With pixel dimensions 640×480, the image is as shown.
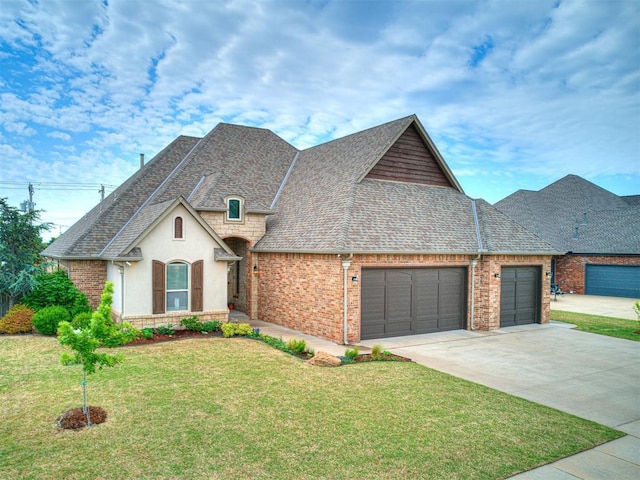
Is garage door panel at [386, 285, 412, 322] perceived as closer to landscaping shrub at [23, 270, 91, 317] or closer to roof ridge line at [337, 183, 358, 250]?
roof ridge line at [337, 183, 358, 250]

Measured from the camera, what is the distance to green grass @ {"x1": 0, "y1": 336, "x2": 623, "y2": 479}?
19.8 ft

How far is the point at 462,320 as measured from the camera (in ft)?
56.5

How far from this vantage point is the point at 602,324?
19.0 meters

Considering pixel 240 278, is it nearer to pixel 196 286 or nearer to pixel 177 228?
pixel 196 286

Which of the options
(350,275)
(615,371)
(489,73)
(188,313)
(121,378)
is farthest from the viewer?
(489,73)

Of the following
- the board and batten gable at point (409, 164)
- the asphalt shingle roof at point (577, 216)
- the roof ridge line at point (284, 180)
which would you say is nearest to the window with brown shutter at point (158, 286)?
the roof ridge line at point (284, 180)

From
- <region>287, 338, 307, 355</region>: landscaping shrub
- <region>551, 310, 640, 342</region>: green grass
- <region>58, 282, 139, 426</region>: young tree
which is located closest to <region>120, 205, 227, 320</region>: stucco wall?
<region>287, 338, 307, 355</region>: landscaping shrub

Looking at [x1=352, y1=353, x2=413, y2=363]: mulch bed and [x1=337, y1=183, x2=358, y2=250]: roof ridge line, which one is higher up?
[x1=337, y1=183, x2=358, y2=250]: roof ridge line

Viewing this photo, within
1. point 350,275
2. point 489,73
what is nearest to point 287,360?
point 350,275

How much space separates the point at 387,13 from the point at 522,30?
18.1 ft

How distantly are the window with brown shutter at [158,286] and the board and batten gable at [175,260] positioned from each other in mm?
103

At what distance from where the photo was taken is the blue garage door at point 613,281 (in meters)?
29.7

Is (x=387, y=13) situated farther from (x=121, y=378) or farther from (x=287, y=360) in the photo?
(x=121, y=378)

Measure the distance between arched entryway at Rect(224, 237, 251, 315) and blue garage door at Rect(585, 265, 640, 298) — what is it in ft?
86.4
